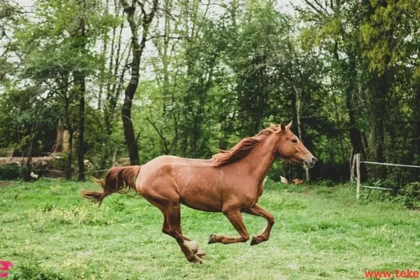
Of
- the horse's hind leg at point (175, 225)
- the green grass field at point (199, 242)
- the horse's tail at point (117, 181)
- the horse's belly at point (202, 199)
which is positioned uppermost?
the horse's tail at point (117, 181)

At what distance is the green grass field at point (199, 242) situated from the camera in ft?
24.4

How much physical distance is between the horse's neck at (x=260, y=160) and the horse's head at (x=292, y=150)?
9 centimetres

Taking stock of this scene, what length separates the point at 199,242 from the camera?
377 inches

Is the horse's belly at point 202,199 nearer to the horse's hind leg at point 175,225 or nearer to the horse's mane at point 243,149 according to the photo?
the horse's hind leg at point 175,225

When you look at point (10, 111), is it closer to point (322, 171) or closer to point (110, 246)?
point (322, 171)

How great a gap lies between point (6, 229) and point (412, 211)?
9.86 metres

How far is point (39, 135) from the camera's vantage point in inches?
1116

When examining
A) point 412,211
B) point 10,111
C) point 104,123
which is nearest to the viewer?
point 412,211

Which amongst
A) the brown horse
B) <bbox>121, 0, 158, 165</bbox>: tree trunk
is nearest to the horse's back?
the brown horse

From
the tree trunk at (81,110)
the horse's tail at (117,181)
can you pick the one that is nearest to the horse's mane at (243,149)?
the horse's tail at (117,181)

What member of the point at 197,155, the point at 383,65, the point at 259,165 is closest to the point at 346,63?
the point at 383,65

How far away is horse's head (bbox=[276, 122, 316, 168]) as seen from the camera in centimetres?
543

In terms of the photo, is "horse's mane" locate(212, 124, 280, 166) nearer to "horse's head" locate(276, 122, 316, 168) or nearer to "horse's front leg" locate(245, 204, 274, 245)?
"horse's head" locate(276, 122, 316, 168)

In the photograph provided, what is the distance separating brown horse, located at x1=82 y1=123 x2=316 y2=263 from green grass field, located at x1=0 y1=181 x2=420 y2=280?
6.07 ft
